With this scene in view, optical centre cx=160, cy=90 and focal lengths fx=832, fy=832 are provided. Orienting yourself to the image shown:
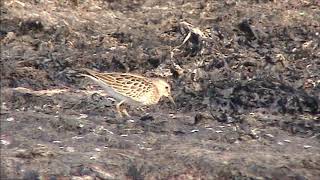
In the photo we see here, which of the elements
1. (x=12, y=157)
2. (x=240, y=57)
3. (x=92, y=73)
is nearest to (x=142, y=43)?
(x=240, y=57)

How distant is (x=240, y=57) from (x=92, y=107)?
2.55 metres

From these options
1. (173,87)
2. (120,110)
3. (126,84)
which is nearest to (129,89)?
(126,84)

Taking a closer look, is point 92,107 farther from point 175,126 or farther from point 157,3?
point 157,3

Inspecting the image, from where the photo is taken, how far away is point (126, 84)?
9.14 metres

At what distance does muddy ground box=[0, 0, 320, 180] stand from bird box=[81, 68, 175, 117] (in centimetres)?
17

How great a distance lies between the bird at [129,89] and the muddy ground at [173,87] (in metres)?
0.17

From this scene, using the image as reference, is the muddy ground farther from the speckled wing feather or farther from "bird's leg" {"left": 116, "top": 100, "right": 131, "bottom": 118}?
the speckled wing feather

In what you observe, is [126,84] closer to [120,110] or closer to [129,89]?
[129,89]

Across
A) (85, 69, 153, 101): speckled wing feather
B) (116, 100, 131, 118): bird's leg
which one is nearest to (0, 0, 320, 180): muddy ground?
(116, 100, 131, 118): bird's leg

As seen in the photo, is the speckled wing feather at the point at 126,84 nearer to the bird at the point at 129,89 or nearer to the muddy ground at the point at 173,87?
the bird at the point at 129,89

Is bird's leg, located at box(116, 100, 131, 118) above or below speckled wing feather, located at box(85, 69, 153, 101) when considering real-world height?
below

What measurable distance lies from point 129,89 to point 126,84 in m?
0.07

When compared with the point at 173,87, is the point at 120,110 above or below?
below

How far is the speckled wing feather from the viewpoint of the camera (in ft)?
29.9
